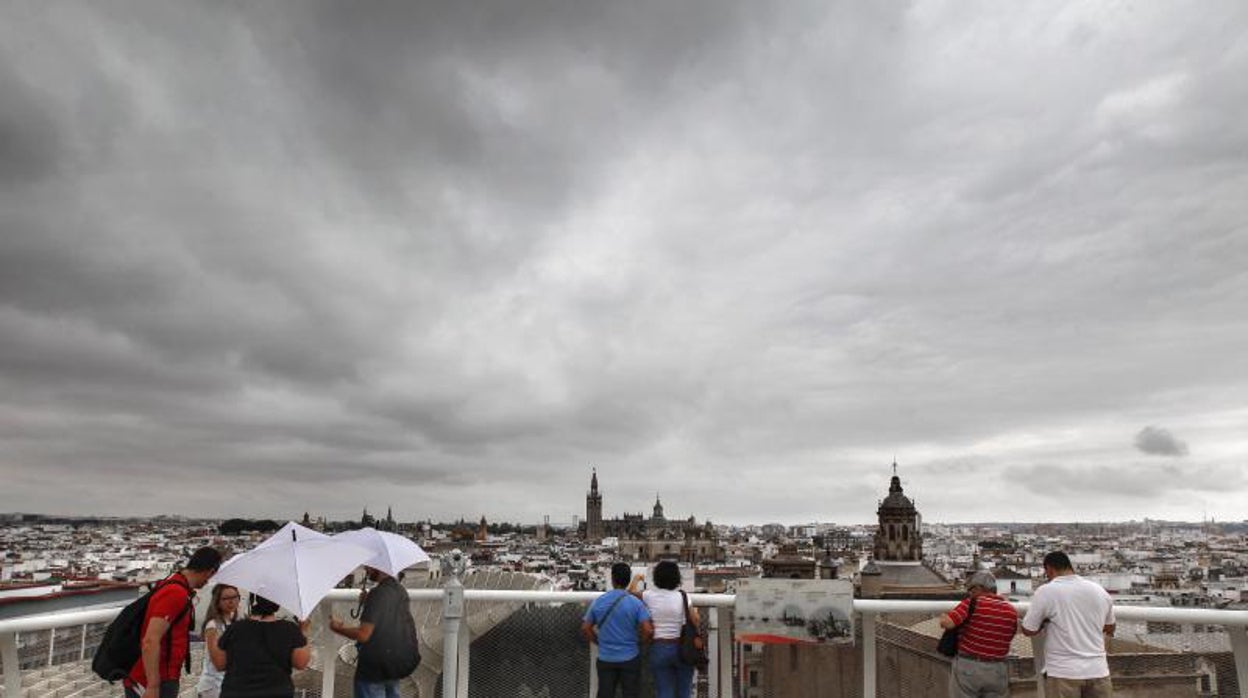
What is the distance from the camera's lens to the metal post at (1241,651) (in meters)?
4.94

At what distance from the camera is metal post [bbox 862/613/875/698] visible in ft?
18.5

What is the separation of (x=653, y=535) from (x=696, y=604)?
16233 centimetres

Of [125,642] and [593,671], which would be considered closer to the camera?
[125,642]

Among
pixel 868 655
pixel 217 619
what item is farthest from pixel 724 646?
pixel 217 619

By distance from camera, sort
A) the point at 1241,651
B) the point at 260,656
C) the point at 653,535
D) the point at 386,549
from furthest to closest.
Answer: the point at 653,535
the point at 386,549
the point at 1241,651
the point at 260,656

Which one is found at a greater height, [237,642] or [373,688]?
[237,642]

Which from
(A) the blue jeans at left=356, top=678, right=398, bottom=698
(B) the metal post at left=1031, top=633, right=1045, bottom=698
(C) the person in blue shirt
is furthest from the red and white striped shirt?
(A) the blue jeans at left=356, top=678, right=398, bottom=698

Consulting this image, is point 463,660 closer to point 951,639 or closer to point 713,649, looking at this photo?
point 713,649

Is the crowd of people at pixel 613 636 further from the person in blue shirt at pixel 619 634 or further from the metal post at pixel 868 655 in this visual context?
the metal post at pixel 868 655

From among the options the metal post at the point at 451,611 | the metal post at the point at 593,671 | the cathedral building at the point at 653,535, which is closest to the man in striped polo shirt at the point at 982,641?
the metal post at the point at 593,671

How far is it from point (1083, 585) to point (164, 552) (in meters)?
121

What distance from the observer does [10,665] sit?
4.80 meters

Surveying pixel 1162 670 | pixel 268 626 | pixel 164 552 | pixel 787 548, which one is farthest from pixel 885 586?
pixel 164 552

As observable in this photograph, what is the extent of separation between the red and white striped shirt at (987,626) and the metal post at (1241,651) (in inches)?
49.9
